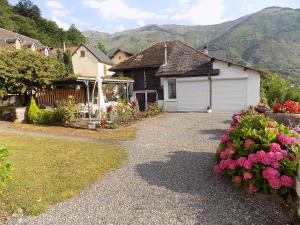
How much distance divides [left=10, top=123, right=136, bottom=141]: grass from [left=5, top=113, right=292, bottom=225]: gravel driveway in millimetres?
4027

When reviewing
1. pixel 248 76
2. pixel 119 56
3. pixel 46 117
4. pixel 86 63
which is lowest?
pixel 46 117

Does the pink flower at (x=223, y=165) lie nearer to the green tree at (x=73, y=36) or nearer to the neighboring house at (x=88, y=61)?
the neighboring house at (x=88, y=61)

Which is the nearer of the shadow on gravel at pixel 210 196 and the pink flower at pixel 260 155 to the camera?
the shadow on gravel at pixel 210 196

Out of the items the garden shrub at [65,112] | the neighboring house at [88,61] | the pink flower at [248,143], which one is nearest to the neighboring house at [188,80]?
the garden shrub at [65,112]

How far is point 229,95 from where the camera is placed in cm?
2348

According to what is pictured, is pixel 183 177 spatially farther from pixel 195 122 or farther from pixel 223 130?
pixel 195 122

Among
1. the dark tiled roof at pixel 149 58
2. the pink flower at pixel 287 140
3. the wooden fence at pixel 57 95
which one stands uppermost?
the dark tiled roof at pixel 149 58

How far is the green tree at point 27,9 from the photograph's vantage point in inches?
3214

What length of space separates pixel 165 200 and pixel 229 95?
18479 millimetres

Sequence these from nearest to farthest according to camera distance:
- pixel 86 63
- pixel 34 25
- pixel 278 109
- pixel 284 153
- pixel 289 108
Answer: pixel 284 153
pixel 289 108
pixel 278 109
pixel 86 63
pixel 34 25

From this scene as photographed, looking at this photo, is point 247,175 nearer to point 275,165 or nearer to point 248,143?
point 275,165

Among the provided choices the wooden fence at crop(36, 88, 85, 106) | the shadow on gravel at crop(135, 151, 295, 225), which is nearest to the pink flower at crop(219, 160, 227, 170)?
the shadow on gravel at crop(135, 151, 295, 225)

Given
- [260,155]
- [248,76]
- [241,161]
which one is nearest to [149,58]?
[248,76]

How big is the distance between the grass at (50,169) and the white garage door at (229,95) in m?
14.3
